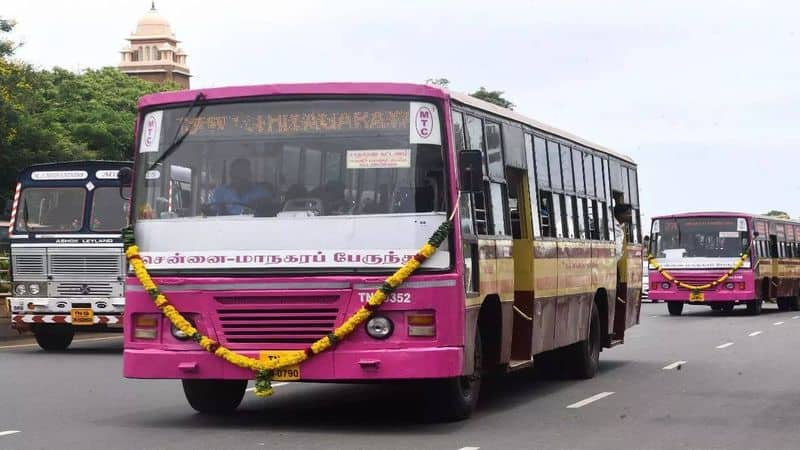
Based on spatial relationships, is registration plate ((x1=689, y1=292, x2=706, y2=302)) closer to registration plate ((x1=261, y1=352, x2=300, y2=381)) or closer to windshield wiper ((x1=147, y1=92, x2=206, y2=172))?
windshield wiper ((x1=147, y1=92, x2=206, y2=172))

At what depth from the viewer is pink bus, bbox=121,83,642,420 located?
12.0m

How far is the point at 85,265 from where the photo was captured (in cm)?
2289

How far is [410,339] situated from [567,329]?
548cm

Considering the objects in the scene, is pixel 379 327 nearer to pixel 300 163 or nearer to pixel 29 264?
pixel 300 163

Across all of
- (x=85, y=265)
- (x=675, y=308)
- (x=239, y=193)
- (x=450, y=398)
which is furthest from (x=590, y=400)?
(x=675, y=308)

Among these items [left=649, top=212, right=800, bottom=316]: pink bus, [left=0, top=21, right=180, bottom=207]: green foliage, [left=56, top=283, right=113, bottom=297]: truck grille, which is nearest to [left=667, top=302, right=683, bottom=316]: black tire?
[left=649, top=212, right=800, bottom=316]: pink bus

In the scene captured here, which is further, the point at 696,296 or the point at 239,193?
the point at 696,296

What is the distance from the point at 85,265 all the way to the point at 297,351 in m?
11.5

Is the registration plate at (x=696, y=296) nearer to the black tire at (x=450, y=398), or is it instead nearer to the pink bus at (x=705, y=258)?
the pink bus at (x=705, y=258)

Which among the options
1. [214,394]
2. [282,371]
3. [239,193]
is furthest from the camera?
[214,394]

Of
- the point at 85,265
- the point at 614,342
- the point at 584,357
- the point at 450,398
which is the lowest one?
the point at 450,398

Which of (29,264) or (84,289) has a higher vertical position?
(29,264)

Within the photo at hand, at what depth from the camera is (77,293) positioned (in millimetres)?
22828

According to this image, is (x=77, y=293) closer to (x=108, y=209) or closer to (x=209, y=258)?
(x=108, y=209)
